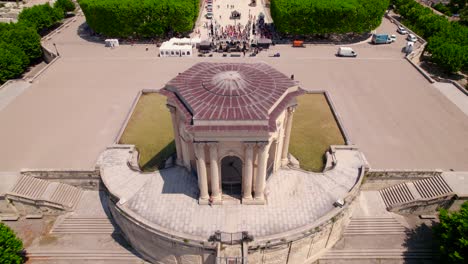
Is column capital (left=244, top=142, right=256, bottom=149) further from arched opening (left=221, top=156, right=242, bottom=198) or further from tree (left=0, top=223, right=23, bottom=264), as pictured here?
tree (left=0, top=223, right=23, bottom=264)

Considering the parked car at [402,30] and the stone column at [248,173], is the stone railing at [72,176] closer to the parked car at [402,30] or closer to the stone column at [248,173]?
the stone column at [248,173]

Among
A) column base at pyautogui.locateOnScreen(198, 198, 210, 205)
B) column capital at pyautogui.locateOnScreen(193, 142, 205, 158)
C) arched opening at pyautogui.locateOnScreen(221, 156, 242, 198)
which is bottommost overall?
arched opening at pyautogui.locateOnScreen(221, 156, 242, 198)

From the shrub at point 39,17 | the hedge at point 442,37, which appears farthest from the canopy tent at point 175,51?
the hedge at point 442,37

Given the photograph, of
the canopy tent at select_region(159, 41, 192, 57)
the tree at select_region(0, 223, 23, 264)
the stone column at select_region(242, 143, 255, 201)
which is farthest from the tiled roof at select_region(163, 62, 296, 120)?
the canopy tent at select_region(159, 41, 192, 57)

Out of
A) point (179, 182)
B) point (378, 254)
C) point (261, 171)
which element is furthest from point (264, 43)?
point (378, 254)

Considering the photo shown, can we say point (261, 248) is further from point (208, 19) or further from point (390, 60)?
point (208, 19)

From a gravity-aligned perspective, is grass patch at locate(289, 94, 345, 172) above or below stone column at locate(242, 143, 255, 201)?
below

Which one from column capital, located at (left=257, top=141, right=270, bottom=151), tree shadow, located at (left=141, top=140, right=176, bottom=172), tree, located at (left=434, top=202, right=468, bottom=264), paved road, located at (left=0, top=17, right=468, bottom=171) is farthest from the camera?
paved road, located at (left=0, top=17, right=468, bottom=171)
